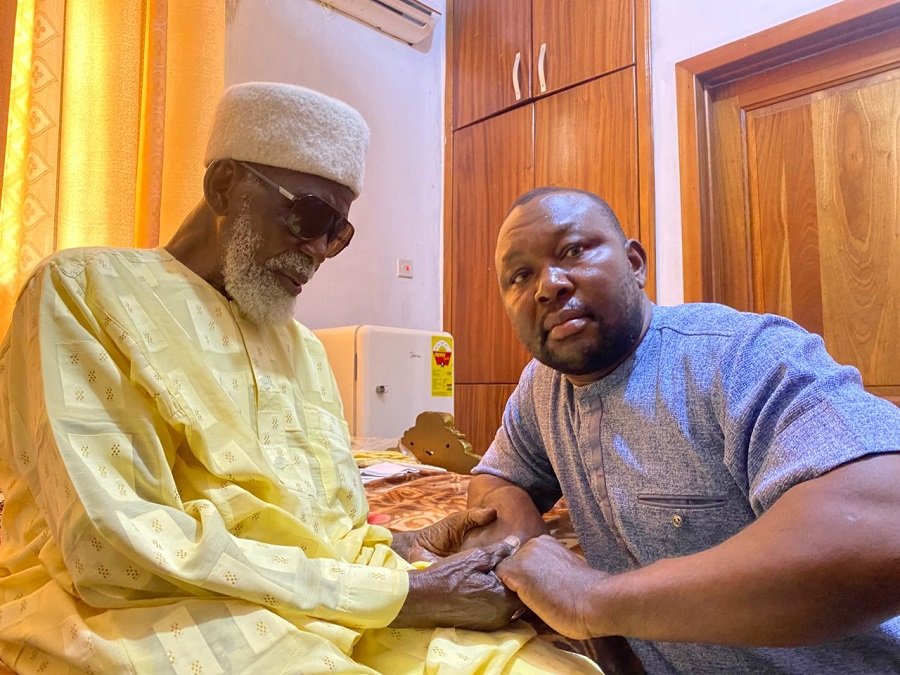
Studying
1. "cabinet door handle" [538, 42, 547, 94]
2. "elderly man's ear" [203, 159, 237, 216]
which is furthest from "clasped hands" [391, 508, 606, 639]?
"cabinet door handle" [538, 42, 547, 94]

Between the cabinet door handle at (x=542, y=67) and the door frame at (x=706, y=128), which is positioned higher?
the cabinet door handle at (x=542, y=67)

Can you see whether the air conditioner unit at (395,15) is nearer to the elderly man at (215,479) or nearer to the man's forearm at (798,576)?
the elderly man at (215,479)

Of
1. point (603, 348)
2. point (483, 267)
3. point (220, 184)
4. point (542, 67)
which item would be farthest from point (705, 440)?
point (542, 67)

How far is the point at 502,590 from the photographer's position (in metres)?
0.91

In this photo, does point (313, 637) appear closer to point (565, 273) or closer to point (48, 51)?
point (565, 273)

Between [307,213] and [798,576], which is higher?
[307,213]

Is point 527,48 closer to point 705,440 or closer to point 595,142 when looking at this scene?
point 595,142

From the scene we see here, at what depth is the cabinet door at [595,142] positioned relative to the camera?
9.91ft

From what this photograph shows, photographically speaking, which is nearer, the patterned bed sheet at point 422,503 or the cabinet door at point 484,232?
the patterned bed sheet at point 422,503

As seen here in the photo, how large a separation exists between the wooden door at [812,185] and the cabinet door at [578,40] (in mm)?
432

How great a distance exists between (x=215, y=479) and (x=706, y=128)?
267 centimetres

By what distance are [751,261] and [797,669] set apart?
2191mm

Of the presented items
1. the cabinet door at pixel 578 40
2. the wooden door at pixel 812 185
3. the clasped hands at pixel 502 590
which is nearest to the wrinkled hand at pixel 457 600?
the clasped hands at pixel 502 590

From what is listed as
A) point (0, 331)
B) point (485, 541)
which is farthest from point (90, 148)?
point (485, 541)
